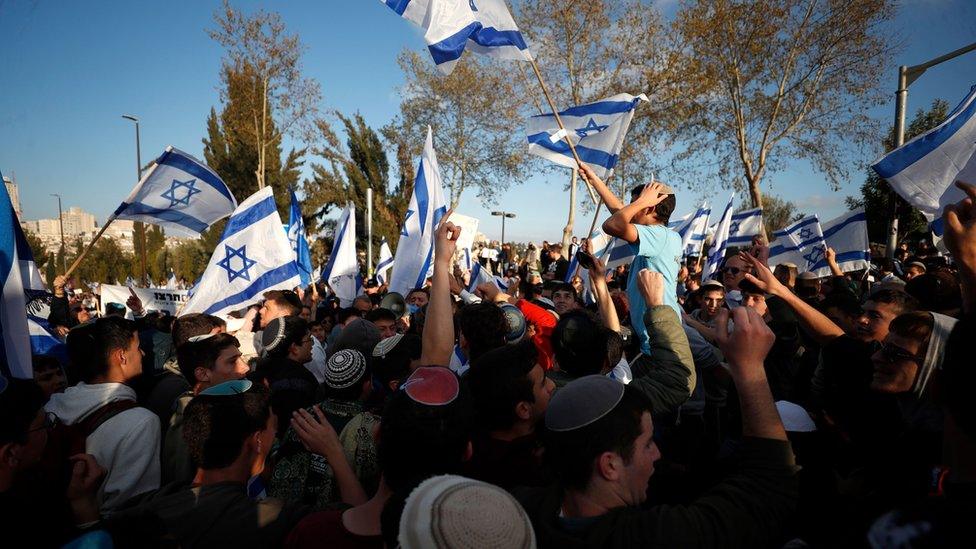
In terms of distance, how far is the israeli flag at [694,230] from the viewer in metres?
12.6

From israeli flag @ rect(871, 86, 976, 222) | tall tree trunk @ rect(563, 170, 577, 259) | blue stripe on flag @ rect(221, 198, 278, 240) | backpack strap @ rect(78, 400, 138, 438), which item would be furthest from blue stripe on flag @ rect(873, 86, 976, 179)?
tall tree trunk @ rect(563, 170, 577, 259)

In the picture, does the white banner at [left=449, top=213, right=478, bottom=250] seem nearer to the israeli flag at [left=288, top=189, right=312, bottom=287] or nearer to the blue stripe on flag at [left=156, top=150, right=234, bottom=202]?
the israeli flag at [left=288, top=189, right=312, bottom=287]

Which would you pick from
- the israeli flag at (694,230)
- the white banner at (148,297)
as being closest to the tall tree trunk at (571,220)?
the israeli flag at (694,230)

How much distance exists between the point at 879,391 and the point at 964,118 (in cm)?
350

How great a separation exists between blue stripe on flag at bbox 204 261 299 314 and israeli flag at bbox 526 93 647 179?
321cm

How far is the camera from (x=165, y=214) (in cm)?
613

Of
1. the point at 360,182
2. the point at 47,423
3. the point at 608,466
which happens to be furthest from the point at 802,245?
the point at 360,182

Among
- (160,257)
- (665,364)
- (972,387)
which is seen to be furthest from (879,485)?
(160,257)

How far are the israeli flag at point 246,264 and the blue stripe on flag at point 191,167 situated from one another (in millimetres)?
437

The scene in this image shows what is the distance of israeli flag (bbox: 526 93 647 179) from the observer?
20.5 feet

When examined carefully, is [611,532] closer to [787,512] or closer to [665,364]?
[787,512]

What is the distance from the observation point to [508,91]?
90.3 feet

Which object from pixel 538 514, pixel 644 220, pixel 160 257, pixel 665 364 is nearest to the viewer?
pixel 538 514

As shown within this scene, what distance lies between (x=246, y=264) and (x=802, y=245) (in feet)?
30.6
